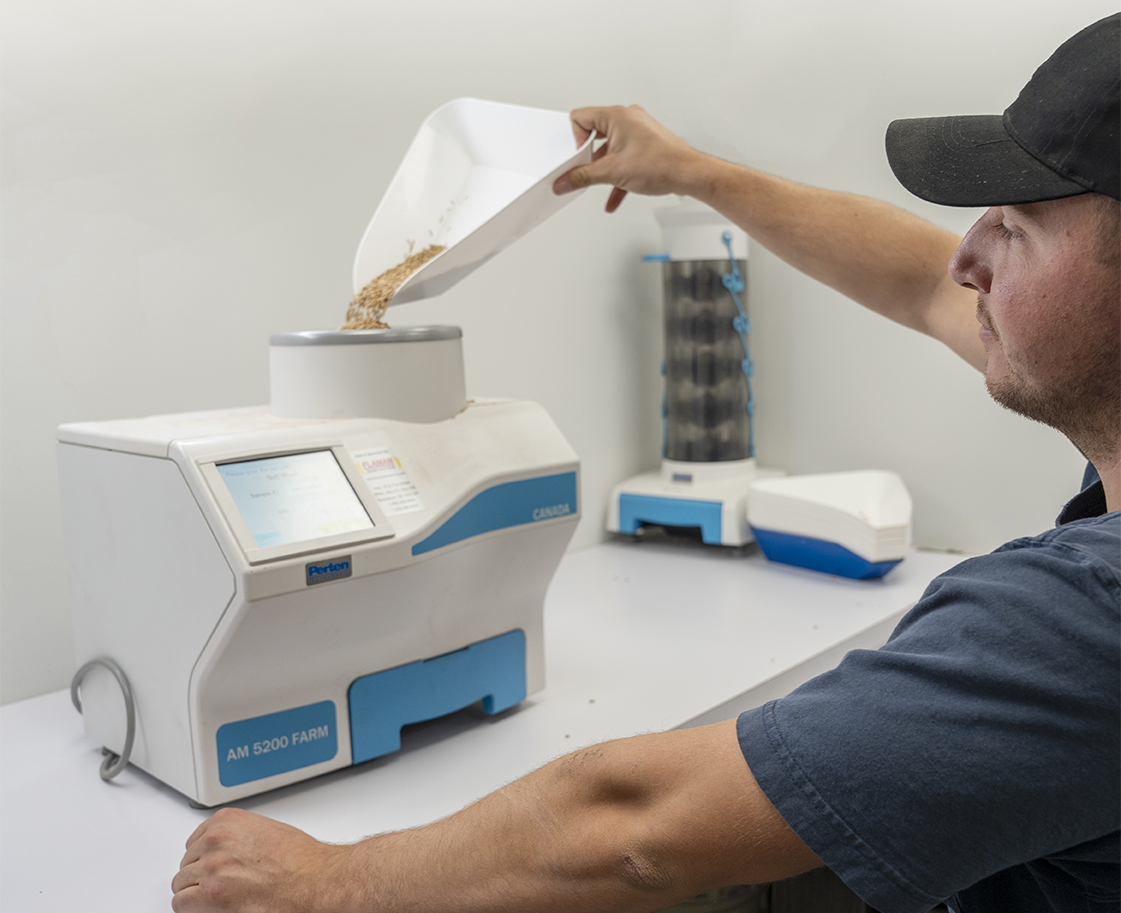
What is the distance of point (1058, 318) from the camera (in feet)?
1.83

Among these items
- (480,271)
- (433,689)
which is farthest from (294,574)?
(480,271)

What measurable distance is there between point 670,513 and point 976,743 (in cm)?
127

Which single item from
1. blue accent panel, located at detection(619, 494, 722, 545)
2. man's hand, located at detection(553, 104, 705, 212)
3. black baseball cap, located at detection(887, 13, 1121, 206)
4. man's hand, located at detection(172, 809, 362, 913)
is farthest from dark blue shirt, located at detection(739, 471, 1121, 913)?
blue accent panel, located at detection(619, 494, 722, 545)

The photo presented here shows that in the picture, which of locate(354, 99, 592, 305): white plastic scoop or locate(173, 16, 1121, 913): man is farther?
locate(354, 99, 592, 305): white plastic scoop

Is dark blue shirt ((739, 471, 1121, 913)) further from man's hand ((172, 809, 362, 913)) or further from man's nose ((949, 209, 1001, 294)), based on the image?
man's hand ((172, 809, 362, 913))

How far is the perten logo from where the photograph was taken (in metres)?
0.80

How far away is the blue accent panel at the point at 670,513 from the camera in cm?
168

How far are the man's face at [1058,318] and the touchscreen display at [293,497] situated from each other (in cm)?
52

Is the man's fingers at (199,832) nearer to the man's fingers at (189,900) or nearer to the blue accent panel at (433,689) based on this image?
the man's fingers at (189,900)

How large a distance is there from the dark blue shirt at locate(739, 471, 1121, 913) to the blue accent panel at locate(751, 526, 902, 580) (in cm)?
98

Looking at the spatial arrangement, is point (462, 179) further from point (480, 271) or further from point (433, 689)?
point (433, 689)

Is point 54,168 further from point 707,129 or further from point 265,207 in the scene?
point 707,129

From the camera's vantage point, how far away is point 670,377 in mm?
1840

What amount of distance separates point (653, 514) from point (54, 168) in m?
1.08
